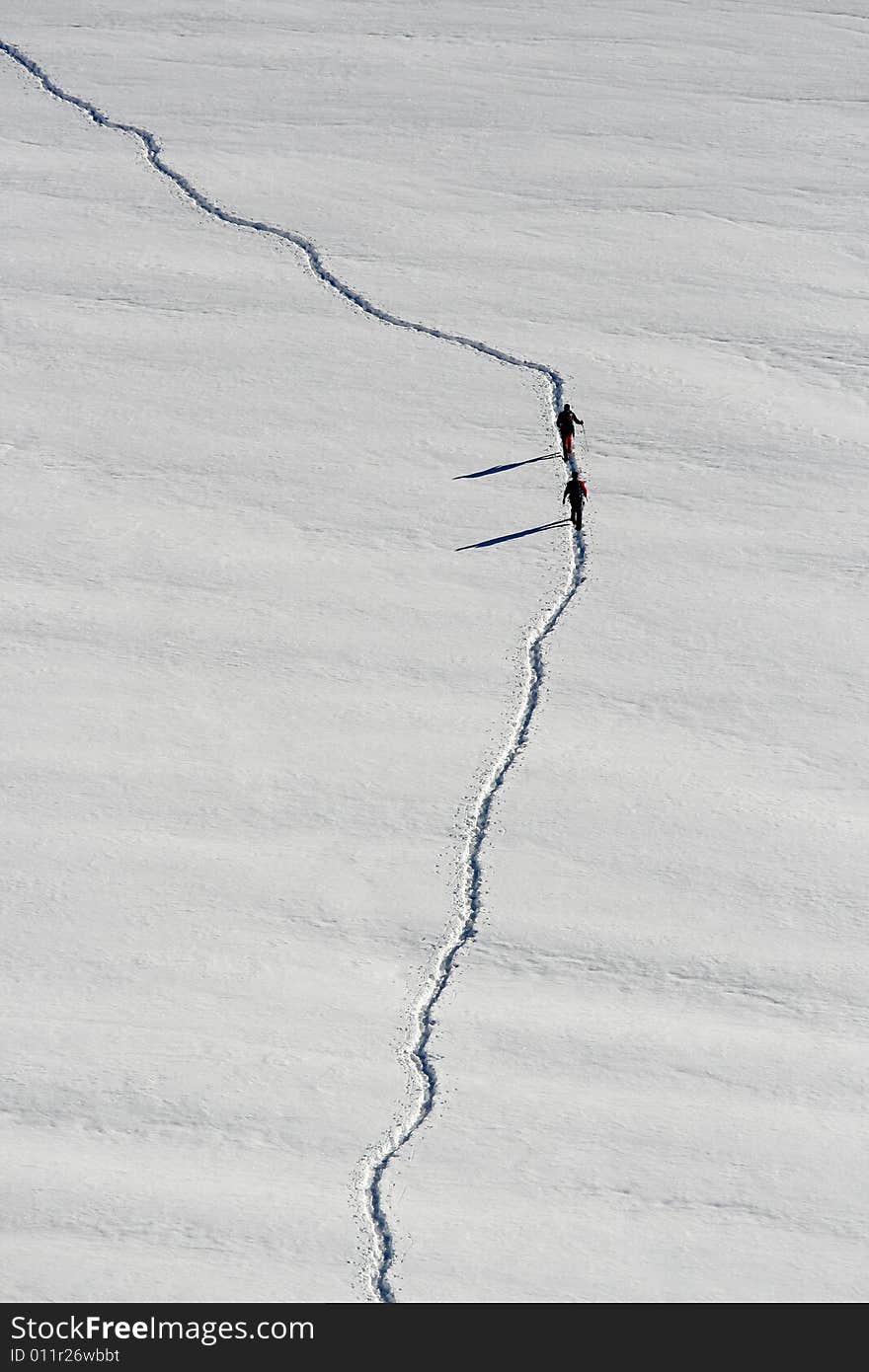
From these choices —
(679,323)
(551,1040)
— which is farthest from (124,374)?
(551,1040)

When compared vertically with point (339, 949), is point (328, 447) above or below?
above

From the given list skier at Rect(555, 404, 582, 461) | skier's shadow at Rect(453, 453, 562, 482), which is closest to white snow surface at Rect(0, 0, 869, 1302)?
skier's shadow at Rect(453, 453, 562, 482)

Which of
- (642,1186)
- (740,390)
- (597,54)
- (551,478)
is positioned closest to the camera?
(642,1186)

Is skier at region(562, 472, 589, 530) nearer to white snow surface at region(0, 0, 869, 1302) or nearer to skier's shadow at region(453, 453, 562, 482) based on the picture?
white snow surface at region(0, 0, 869, 1302)

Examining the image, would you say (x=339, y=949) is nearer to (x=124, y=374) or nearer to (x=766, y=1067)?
(x=766, y=1067)

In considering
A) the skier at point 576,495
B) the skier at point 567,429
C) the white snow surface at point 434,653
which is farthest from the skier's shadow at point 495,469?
the skier at point 576,495

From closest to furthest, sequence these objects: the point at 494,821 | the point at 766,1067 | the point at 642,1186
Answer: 1. the point at 642,1186
2. the point at 766,1067
3. the point at 494,821

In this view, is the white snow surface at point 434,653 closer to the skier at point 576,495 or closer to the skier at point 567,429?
the skier at point 576,495

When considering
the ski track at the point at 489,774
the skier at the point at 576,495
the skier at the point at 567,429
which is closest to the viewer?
the ski track at the point at 489,774
